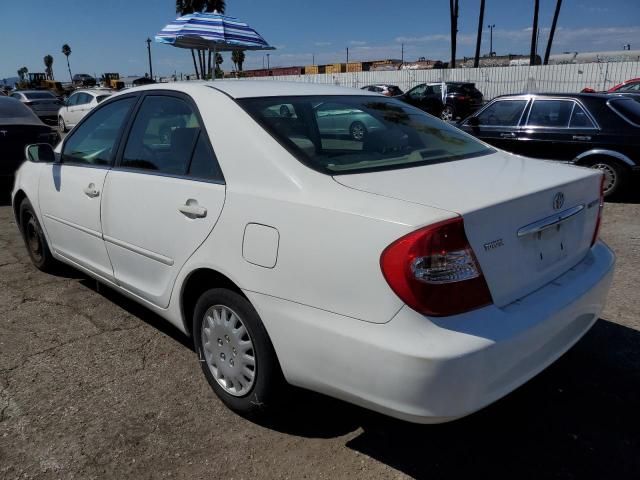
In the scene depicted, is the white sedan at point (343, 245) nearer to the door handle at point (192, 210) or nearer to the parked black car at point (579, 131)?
the door handle at point (192, 210)

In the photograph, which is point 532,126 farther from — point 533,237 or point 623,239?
point 533,237

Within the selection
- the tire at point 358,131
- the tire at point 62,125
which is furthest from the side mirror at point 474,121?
the tire at point 62,125

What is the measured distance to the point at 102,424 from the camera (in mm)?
2578

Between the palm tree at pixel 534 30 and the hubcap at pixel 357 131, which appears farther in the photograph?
the palm tree at pixel 534 30

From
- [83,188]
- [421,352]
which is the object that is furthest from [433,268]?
[83,188]

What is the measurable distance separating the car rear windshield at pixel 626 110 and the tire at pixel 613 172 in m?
0.56

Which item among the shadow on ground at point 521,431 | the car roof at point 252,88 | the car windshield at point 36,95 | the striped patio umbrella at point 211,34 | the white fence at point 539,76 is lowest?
the shadow on ground at point 521,431

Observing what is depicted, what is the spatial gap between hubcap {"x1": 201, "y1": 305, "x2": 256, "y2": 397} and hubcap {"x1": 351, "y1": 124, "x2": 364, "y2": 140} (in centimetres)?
116

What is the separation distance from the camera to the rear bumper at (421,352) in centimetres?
183

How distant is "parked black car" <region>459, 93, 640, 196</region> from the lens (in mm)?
7109

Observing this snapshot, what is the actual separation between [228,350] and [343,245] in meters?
0.95

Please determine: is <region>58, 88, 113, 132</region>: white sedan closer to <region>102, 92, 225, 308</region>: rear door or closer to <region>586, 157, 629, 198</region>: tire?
<region>586, 157, 629, 198</region>: tire

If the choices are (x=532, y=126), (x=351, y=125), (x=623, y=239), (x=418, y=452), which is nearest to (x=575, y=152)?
(x=532, y=126)

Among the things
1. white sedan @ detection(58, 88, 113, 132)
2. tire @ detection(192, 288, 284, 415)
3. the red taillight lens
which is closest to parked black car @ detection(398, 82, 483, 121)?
white sedan @ detection(58, 88, 113, 132)
